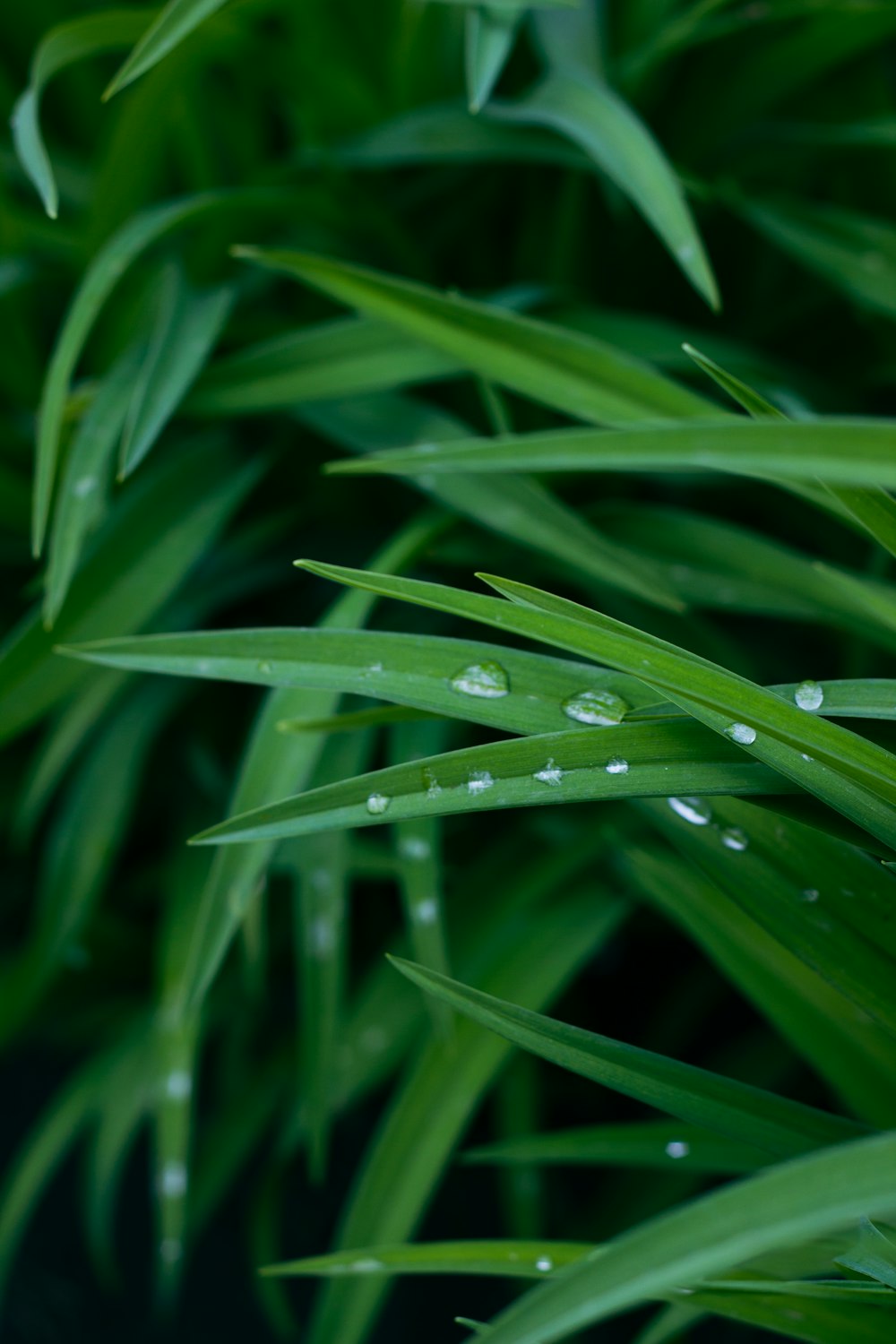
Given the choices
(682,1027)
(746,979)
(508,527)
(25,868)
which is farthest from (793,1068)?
(25,868)

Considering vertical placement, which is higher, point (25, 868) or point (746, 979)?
point (746, 979)

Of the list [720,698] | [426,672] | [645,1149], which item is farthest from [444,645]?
[645,1149]

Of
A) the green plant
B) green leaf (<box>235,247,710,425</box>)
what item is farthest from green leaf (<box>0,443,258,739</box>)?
green leaf (<box>235,247,710,425</box>)

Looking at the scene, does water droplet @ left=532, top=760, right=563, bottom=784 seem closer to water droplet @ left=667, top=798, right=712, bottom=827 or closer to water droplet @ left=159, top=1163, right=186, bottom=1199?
water droplet @ left=667, top=798, right=712, bottom=827

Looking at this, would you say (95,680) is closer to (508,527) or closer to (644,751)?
(508,527)

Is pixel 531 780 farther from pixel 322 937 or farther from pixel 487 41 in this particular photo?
pixel 487 41
